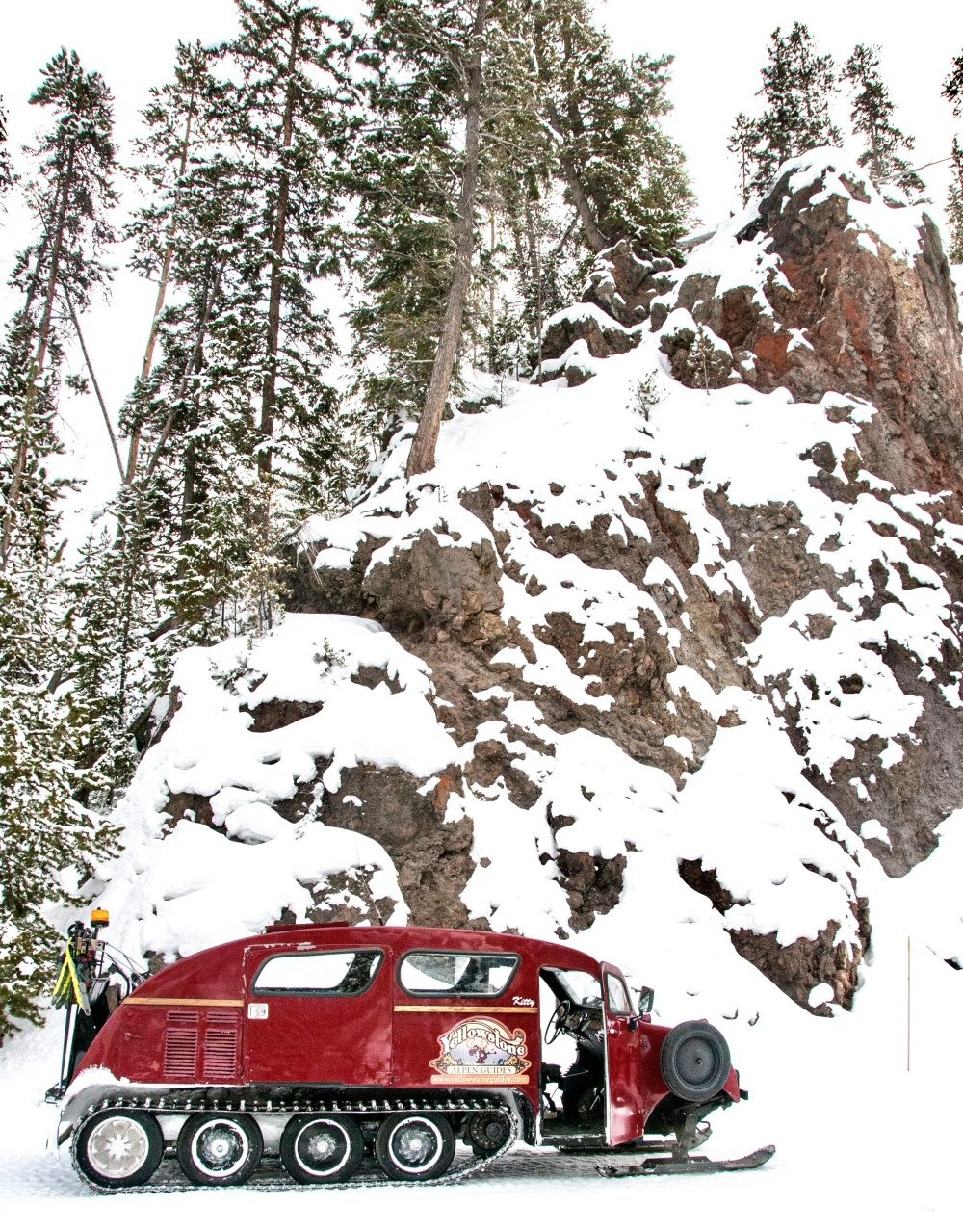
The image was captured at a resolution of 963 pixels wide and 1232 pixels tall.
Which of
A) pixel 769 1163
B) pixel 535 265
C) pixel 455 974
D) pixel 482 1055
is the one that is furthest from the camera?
pixel 535 265

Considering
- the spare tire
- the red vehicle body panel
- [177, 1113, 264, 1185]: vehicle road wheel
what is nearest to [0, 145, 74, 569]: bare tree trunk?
the red vehicle body panel

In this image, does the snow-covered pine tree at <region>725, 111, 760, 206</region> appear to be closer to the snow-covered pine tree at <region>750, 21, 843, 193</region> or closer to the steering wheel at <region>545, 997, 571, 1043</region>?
the snow-covered pine tree at <region>750, 21, 843, 193</region>

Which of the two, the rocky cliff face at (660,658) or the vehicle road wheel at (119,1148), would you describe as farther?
the rocky cliff face at (660,658)

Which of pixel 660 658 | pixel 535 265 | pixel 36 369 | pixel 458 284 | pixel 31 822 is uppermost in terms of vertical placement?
pixel 535 265

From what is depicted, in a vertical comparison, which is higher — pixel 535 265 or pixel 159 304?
pixel 535 265

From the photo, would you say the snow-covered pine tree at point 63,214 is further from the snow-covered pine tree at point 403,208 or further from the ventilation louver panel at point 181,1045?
the ventilation louver panel at point 181,1045

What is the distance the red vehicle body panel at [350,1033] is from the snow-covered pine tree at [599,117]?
86.7 ft

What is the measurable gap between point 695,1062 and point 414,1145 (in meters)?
2.63

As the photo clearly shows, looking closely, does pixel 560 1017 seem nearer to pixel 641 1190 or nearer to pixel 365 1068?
pixel 641 1190

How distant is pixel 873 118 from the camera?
127 feet

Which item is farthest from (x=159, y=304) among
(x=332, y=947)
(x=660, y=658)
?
(x=332, y=947)

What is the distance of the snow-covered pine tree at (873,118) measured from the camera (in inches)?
1515

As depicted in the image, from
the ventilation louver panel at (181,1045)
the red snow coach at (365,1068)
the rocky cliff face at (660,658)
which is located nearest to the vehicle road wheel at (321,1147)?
the red snow coach at (365,1068)

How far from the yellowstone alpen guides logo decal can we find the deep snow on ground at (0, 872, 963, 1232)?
0.82m
